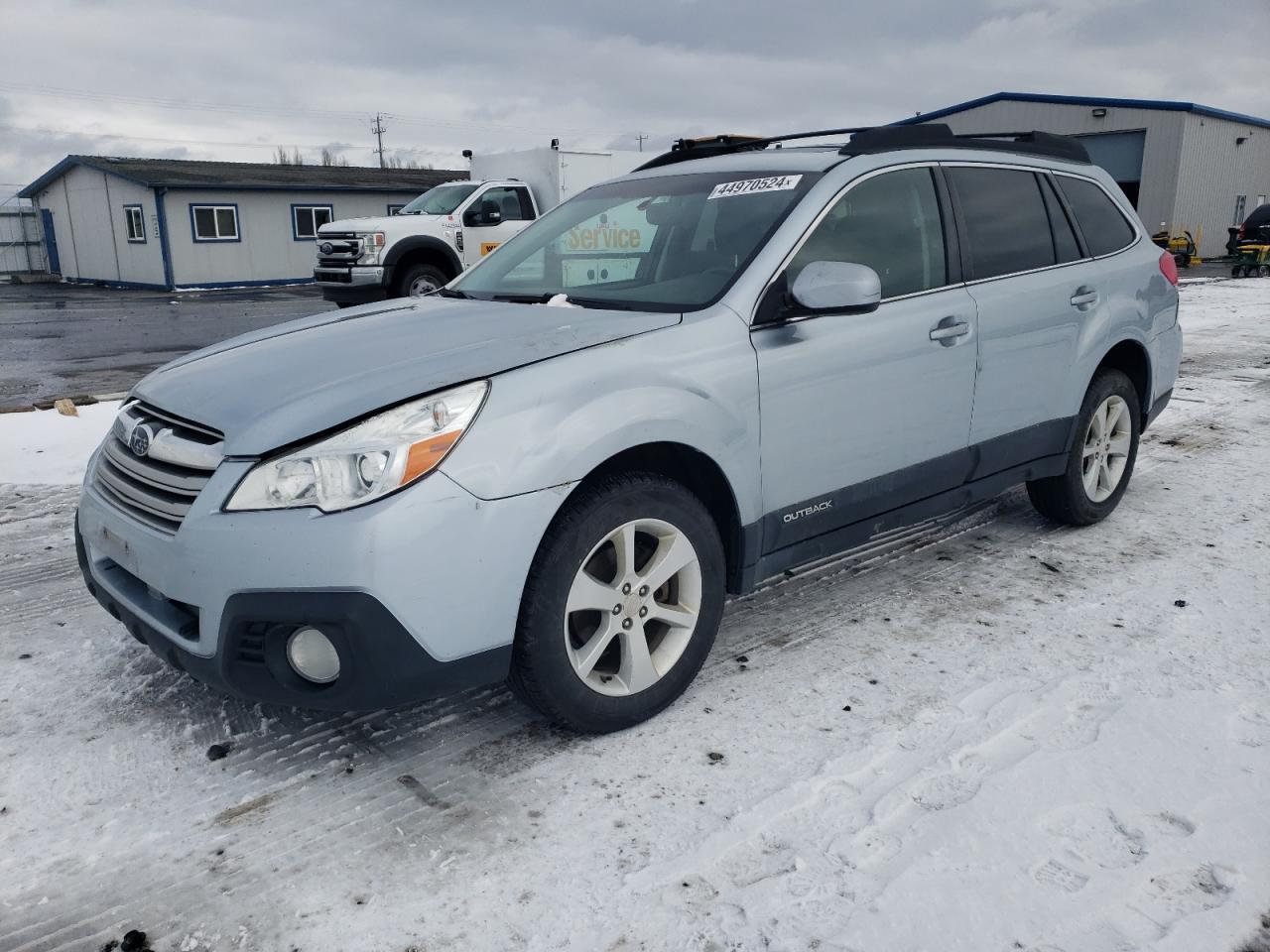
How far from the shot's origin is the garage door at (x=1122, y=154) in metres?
32.9

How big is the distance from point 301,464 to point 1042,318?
312cm

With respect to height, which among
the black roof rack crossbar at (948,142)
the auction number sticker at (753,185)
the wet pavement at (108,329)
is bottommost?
the wet pavement at (108,329)

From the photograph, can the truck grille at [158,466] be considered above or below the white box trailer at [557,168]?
below

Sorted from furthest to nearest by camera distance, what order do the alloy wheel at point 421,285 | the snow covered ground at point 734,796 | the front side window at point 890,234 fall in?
the alloy wheel at point 421,285, the front side window at point 890,234, the snow covered ground at point 734,796

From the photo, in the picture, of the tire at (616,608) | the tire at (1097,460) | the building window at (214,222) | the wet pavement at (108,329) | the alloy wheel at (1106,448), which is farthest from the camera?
the building window at (214,222)

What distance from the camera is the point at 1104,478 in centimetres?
483

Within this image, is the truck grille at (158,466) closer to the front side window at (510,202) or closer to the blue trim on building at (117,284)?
the front side window at (510,202)

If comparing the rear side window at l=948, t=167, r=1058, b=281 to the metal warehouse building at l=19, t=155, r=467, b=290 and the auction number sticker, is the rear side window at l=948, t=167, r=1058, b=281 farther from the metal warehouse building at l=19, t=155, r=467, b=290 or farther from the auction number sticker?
the metal warehouse building at l=19, t=155, r=467, b=290

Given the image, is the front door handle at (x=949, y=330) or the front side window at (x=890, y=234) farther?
the front door handle at (x=949, y=330)

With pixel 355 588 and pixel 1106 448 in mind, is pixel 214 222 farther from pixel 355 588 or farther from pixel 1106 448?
pixel 355 588

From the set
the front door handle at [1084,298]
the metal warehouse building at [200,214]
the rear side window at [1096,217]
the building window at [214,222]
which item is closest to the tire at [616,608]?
the front door handle at [1084,298]

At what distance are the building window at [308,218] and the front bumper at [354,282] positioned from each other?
641 inches

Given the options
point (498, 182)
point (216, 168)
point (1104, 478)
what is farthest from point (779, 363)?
point (216, 168)

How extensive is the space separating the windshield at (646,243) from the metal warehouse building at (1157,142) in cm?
3057
